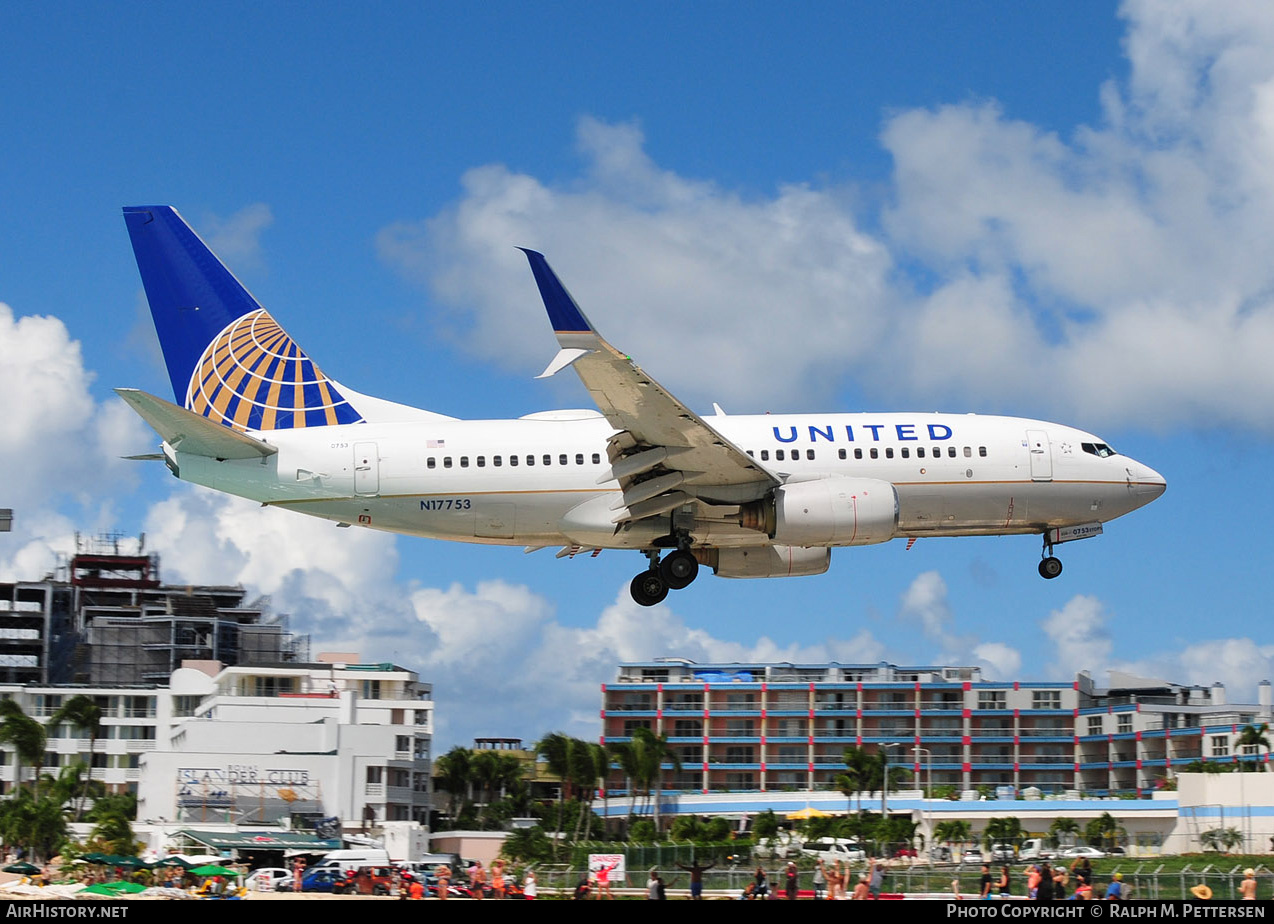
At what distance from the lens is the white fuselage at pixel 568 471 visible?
1457 inches

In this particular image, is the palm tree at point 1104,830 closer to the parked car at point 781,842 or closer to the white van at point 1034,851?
the white van at point 1034,851

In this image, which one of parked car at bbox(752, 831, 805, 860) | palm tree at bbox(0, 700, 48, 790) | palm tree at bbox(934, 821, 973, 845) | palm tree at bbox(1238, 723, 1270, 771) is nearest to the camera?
parked car at bbox(752, 831, 805, 860)

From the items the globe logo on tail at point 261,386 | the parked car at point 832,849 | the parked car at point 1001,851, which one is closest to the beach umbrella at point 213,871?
the globe logo on tail at point 261,386

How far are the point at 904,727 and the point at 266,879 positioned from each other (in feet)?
233

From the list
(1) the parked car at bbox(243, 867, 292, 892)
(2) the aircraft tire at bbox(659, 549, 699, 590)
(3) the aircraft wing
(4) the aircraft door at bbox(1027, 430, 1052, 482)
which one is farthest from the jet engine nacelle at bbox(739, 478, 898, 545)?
(1) the parked car at bbox(243, 867, 292, 892)

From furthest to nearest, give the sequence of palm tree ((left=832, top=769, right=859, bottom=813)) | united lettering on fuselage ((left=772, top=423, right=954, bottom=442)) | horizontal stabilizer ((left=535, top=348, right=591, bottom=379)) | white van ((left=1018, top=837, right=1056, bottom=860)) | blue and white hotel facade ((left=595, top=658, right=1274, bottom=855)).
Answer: blue and white hotel facade ((left=595, top=658, right=1274, bottom=855)) < palm tree ((left=832, top=769, right=859, bottom=813)) < white van ((left=1018, top=837, right=1056, bottom=860)) < united lettering on fuselage ((left=772, top=423, right=954, bottom=442)) < horizontal stabilizer ((left=535, top=348, right=591, bottom=379))

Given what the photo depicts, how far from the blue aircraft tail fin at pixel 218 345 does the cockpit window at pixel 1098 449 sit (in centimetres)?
1917

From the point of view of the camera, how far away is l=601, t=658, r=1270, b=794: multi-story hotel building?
10556 centimetres

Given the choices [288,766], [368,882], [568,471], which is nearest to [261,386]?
[568,471]

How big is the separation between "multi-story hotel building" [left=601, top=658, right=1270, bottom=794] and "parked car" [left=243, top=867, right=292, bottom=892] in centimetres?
5960

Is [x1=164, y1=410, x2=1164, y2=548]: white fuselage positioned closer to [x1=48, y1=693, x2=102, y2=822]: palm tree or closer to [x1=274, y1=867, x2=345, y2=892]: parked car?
[x1=274, y1=867, x2=345, y2=892]: parked car

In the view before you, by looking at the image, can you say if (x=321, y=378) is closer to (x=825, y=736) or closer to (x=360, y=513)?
(x=360, y=513)
